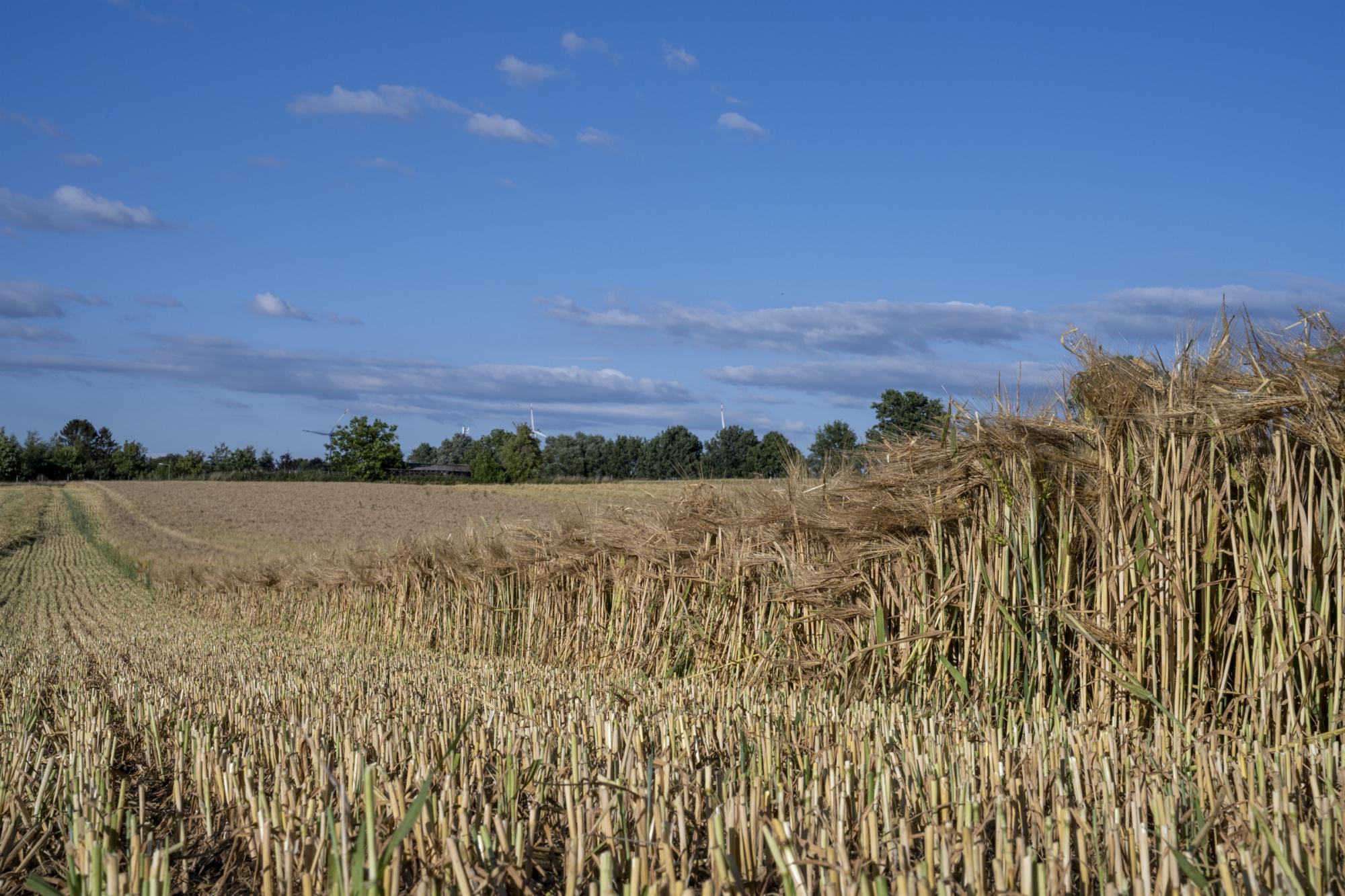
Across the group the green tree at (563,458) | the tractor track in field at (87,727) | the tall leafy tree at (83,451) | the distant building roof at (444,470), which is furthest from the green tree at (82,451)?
the tractor track in field at (87,727)

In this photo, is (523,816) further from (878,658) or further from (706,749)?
(878,658)

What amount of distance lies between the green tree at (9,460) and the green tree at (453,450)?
48.0 m

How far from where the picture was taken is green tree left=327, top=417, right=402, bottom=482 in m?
114

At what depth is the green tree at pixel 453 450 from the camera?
13716cm

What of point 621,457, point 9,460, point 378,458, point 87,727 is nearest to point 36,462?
point 9,460

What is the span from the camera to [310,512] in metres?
46.5

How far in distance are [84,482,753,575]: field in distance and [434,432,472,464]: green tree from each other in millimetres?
62686

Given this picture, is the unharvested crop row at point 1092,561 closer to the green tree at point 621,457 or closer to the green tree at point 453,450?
the green tree at point 621,457

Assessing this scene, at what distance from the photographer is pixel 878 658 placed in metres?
5.99

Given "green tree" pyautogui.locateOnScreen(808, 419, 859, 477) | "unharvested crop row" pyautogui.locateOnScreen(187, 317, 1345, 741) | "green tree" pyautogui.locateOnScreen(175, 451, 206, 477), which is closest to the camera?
"unharvested crop row" pyautogui.locateOnScreen(187, 317, 1345, 741)

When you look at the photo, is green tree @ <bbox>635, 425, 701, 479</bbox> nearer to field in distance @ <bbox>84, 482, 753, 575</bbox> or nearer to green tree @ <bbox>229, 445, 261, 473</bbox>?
field in distance @ <bbox>84, 482, 753, 575</bbox>

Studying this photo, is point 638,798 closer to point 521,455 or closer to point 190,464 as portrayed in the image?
point 521,455

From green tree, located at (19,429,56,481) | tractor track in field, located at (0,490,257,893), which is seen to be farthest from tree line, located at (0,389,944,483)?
tractor track in field, located at (0,490,257,893)

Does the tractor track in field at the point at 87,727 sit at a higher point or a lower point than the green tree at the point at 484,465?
lower
